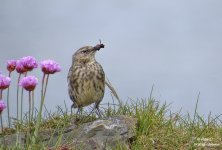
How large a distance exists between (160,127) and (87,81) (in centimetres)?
201

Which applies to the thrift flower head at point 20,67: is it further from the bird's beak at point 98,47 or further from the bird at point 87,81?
the bird's beak at point 98,47

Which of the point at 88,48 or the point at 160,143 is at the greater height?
the point at 88,48

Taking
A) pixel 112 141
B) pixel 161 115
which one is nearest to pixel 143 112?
pixel 161 115

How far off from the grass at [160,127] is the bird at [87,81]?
1.19ft

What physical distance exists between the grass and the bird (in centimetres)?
36

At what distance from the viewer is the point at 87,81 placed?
1025cm

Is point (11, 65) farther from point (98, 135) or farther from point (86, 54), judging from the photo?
point (86, 54)

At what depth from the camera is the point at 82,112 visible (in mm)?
10102

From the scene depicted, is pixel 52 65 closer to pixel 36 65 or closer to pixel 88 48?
pixel 36 65

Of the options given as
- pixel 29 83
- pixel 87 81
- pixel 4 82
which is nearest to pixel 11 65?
pixel 4 82

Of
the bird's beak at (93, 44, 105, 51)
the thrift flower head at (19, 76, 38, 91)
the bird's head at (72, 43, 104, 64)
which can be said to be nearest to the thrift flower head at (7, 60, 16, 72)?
the thrift flower head at (19, 76, 38, 91)

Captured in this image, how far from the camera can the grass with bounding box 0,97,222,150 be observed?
8367mm

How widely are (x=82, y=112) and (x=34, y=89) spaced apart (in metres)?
4.30

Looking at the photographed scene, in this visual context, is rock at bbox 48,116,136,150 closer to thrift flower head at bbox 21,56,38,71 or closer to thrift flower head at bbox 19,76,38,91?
thrift flower head at bbox 21,56,38,71
